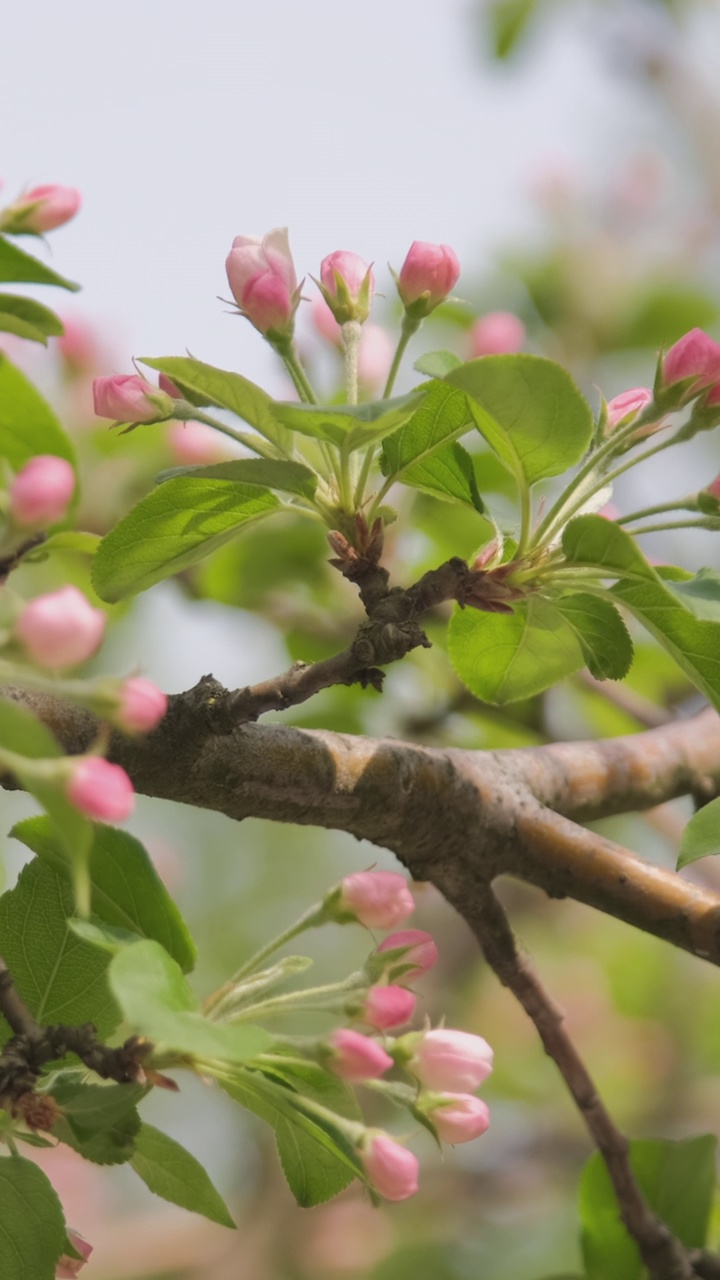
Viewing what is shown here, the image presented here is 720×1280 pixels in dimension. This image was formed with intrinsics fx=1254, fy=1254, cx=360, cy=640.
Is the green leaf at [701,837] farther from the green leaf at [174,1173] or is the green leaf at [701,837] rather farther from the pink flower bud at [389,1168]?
the green leaf at [174,1173]

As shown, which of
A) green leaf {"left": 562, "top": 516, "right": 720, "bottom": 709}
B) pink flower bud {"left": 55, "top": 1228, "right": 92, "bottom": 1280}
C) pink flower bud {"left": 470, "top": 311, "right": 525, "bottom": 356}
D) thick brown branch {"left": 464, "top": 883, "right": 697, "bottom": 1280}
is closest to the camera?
green leaf {"left": 562, "top": 516, "right": 720, "bottom": 709}

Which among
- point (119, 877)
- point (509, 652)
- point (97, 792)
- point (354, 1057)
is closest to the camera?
point (97, 792)

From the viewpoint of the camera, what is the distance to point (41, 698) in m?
0.92

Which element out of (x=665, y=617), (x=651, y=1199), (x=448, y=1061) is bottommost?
(x=651, y=1199)

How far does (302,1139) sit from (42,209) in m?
0.75

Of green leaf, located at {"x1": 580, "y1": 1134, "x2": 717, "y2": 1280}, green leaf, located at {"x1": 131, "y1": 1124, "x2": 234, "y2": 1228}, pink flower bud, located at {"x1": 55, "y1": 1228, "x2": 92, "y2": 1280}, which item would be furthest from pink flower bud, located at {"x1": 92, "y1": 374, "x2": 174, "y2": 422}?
green leaf, located at {"x1": 580, "y1": 1134, "x2": 717, "y2": 1280}

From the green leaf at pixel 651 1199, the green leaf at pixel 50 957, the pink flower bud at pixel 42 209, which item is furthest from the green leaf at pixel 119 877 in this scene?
the green leaf at pixel 651 1199

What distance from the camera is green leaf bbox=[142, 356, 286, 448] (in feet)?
2.80

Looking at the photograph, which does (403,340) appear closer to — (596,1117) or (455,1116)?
(455,1116)

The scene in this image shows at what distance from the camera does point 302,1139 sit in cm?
93

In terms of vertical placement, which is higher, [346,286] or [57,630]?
[346,286]

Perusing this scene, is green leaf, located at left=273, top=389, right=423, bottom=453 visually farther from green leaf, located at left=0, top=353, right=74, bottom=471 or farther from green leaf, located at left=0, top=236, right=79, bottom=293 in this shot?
green leaf, located at left=0, top=353, right=74, bottom=471

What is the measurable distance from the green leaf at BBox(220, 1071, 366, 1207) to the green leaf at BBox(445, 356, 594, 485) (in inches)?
18.9

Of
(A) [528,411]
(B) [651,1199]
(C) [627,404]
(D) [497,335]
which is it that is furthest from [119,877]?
(D) [497,335]
